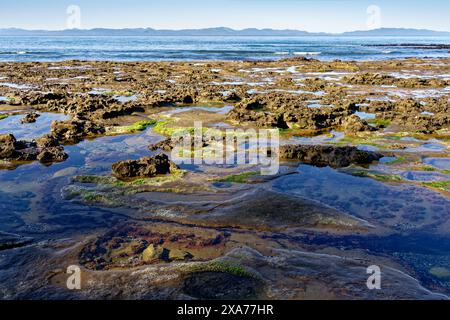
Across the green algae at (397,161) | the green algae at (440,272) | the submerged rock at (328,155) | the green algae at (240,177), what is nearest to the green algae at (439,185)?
the green algae at (397,161)

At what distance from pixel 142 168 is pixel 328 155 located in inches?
259

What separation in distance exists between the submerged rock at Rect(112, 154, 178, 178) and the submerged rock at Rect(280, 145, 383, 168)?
438 centimetres

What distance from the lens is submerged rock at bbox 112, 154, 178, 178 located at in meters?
12.3

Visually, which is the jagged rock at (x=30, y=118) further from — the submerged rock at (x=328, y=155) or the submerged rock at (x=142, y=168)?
the submerged rock at (x=328, y=155)

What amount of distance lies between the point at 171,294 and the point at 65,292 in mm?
1828

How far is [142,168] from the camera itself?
493 inches

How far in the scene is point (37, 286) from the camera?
6762 millimetres

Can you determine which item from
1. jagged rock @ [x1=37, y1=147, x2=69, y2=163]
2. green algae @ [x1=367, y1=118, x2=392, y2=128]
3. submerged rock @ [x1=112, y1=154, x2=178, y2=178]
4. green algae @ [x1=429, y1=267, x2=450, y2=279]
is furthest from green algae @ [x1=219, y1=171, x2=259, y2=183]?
green algae @ [x1=367, y1=118, x2=392, y2=128]

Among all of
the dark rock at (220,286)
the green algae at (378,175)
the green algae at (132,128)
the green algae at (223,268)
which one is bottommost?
the dark rock at (220,286)

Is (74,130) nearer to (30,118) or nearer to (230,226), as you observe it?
(30,118)

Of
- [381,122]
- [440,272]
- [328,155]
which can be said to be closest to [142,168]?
[328,155]

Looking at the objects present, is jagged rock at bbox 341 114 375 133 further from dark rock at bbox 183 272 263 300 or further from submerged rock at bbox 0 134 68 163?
dark rock at bbox 183 272 263 300

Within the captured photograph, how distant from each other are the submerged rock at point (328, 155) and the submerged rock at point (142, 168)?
438 centimetres

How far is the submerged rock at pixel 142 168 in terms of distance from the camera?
40.5 ft
